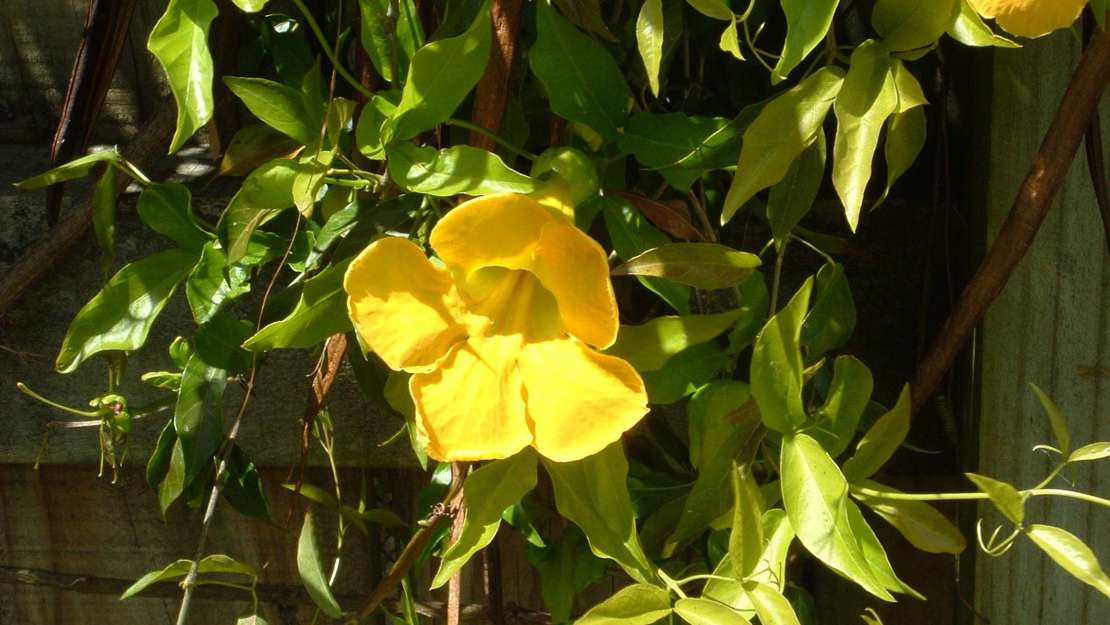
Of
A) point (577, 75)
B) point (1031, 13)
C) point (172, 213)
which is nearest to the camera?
point (1031, 13)

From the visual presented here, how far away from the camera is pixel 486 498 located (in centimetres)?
61

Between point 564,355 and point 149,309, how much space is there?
12.8 inches

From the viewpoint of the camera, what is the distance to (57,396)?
0.95m

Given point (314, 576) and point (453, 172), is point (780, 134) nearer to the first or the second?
point (453, 172)

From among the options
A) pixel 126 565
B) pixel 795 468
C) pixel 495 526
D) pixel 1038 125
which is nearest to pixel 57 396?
pixel 126 565

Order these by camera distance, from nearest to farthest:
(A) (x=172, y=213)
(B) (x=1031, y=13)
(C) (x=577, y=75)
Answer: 1. (B) (x=1031, y=13)
2. (C) (x=577, y=75)
3. (A) (x=172, y=213)

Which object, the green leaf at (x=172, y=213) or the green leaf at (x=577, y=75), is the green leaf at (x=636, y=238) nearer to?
the green leaf at (x=577, y=75)

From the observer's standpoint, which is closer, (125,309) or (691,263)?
(691,263)

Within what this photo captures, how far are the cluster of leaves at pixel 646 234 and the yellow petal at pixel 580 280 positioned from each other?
0.05 m

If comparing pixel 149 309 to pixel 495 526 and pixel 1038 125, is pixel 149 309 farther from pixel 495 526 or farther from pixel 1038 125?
pixel 1038 125

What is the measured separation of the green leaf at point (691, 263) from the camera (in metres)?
0.58

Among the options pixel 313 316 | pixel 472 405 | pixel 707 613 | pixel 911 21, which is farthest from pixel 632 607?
pixel 911 21

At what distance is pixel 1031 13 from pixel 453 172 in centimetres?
31

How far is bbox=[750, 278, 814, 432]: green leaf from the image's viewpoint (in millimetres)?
580
